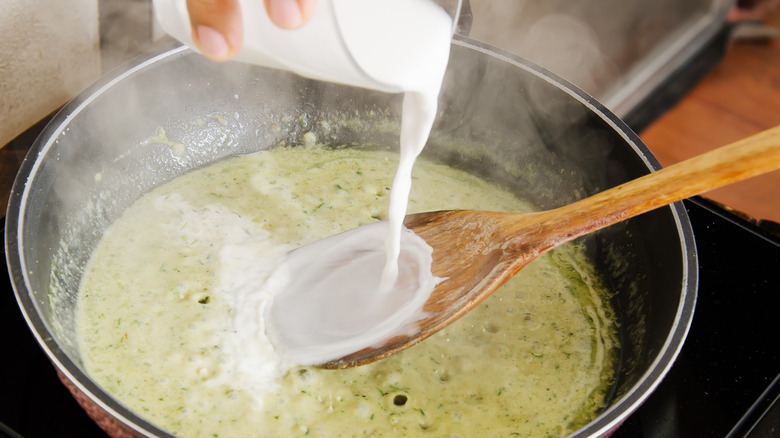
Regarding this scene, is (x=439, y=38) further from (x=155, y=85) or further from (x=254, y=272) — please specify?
(x=155, y=85)

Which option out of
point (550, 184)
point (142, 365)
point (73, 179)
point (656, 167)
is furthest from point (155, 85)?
point (656, 167)

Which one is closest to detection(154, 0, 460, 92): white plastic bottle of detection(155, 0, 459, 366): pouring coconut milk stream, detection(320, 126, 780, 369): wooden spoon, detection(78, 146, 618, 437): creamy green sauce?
detection(155, 0, 459, 366): pouring coconut milk stream

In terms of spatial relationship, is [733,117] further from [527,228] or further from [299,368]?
[299,368]

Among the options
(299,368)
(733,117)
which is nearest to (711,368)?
(299,368)

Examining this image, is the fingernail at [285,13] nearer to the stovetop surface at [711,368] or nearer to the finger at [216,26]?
the finger at [216,26]

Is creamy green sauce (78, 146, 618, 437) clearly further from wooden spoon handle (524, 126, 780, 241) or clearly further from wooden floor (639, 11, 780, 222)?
wooden floor (639, 11, 780, 222)
